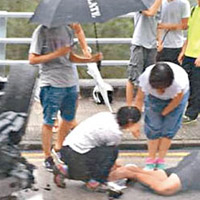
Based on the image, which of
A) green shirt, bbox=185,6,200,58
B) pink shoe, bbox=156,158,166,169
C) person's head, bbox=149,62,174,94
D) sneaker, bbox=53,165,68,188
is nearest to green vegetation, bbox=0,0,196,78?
green shirt, bbox=185,6,200,58

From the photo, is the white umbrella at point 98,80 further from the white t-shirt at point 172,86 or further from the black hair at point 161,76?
the black hair at point 161,76

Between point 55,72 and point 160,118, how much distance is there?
1125mm

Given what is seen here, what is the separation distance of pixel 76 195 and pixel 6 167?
75.4 inches

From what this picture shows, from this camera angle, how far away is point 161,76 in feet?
20.7

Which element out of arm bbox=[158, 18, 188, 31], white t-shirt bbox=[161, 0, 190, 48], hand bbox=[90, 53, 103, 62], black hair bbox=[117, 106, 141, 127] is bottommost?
black hair bbox=[117, 106, 141, 127]

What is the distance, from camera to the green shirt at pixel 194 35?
27.8ft

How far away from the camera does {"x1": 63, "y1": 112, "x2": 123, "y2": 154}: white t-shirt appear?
602cm

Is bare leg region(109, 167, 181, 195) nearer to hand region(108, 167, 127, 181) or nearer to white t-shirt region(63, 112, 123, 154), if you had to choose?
hand region(108, 167, 127, 181)

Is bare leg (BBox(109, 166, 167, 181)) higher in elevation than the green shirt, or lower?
lower

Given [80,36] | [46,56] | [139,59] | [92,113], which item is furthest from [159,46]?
[46,56]

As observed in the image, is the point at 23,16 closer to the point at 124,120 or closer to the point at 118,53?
the point at 118,53

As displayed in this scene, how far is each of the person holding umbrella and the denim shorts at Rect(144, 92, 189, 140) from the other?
2.26ft

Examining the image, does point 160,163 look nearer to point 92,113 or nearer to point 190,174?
point 190,174

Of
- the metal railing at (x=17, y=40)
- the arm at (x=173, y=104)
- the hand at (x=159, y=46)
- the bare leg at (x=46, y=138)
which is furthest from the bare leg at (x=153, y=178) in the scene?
the metal railing at (x=17, y=40)
